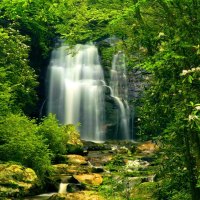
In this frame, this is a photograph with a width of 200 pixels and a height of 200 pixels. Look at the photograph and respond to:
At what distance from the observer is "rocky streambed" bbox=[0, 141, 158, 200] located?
7168 mm

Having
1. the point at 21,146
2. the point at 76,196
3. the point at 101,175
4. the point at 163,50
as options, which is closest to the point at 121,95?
the point at 101,175

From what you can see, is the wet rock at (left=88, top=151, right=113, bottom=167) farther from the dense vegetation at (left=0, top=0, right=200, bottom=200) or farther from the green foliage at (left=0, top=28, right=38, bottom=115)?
the dense vegetation at (left=0, top=0, right=200, bottom=200)

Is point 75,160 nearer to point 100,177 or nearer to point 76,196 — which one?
point 100,177

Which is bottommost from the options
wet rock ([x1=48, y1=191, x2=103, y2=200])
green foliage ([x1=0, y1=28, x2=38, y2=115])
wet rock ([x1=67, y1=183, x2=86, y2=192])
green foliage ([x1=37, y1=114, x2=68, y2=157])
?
wet rock ([x1=48, y1=191, x2=103, y2=200])

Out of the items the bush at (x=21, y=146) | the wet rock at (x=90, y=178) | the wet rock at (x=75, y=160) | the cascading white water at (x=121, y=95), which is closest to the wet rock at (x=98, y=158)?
the wet rock at (x=75, y=160)

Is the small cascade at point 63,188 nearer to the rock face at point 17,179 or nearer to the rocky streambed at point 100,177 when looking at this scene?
the rocky streambed at point 100,177

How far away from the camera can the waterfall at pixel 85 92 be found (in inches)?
1601

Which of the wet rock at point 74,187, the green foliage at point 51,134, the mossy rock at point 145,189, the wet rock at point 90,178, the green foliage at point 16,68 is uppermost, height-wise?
the green foliage at point 16,68

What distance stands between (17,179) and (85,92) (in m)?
28.6

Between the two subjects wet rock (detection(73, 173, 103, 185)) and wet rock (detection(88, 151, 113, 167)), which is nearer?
wet rock (detection(73, 173, 103, 185))

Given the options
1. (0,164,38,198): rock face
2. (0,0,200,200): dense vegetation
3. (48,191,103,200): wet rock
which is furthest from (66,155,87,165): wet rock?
(0,0,200,200): dense vegetation

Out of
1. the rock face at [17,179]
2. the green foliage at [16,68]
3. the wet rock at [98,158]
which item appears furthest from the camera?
the green foliage at [16,68]

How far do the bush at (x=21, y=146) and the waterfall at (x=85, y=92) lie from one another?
22.4 metres

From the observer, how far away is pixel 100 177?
59.9 ft
